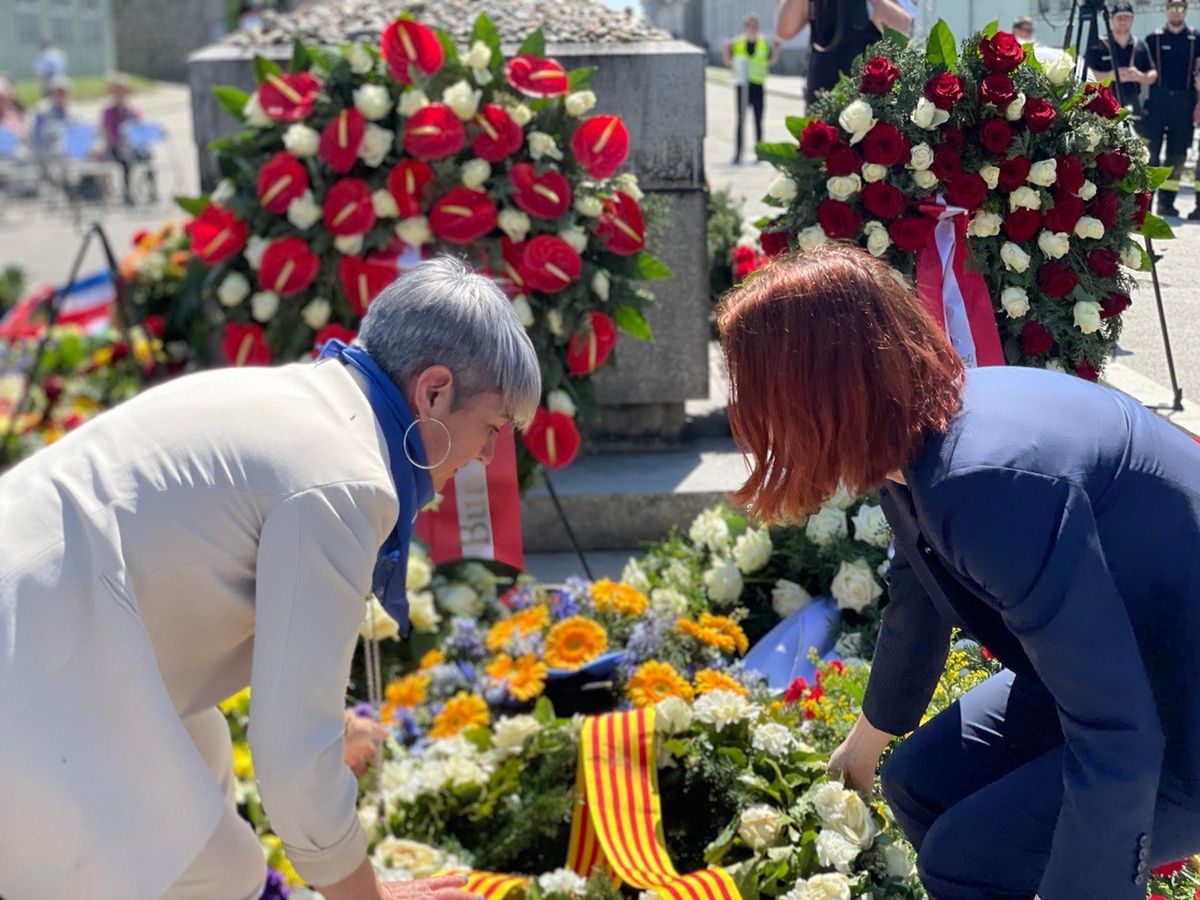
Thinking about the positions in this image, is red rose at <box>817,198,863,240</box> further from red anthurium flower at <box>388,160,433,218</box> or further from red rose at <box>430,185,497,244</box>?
red anthurium flower at <box>388,160,433,218</box>

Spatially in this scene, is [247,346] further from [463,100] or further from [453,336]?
[453,336]

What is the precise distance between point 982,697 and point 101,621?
4.05ft

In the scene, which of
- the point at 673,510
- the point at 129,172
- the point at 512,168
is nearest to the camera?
the point at 512,168

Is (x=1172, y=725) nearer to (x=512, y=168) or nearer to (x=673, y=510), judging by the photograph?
(x=512, y=168)

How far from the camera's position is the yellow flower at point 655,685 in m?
2.94

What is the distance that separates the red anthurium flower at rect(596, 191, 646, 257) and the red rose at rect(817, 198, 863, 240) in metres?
1.15

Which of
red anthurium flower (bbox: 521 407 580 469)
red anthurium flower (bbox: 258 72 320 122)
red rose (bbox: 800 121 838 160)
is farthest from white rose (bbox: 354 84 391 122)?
red rose (bbox: 800 121 838 160)

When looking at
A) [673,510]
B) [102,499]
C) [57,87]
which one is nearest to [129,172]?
[57,87]

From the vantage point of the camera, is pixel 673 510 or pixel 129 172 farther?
pixel 129 172

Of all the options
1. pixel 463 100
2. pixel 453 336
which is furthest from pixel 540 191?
pixel 453 336

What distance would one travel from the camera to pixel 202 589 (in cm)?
182

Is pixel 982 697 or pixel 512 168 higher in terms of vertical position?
pixel 512 168

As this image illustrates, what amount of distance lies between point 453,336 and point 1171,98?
147cm

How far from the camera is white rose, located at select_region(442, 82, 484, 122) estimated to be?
379 cm
